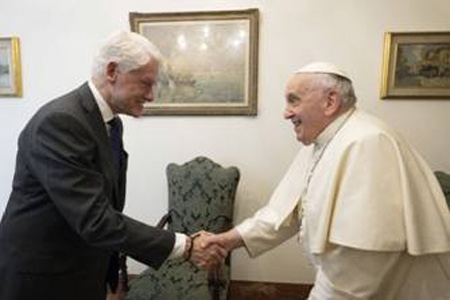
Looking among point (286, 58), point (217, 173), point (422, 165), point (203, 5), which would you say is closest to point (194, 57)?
point (203, 5)

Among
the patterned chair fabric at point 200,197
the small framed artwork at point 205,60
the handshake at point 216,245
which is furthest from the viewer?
the small framed artwork at point 205,60

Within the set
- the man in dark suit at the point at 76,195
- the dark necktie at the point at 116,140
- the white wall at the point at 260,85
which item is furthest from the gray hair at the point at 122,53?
the white wall at the point at 260,85

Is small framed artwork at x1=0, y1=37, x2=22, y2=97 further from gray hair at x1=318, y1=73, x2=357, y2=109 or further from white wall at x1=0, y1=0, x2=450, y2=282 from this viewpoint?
gray hair at x1=318, y1=73, x2=357, y2=109

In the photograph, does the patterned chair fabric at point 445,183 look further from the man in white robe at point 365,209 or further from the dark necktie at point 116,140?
the dark necktie at point 116,140

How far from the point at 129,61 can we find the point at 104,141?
0.95ft

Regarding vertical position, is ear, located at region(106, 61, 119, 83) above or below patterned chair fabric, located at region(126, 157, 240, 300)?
above

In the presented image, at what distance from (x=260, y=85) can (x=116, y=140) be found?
1.43 metres

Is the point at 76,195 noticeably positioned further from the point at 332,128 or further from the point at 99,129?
the point at 332,128

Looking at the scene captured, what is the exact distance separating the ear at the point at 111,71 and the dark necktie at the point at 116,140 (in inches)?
7.1

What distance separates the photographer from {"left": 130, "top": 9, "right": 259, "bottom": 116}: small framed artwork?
2.66m

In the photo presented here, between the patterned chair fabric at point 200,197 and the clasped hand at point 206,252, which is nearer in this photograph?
the clasped hand at point 206,252

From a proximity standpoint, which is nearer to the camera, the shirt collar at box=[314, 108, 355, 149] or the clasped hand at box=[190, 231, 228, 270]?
the shirt collar at box=[314, 108, 355, 149]

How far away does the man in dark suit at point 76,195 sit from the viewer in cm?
118

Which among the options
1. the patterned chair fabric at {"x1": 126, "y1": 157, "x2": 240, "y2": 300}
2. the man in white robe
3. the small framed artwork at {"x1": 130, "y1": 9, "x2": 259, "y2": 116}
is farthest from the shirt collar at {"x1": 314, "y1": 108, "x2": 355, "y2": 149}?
the small framed artwork at {"x1": 130, "y1": 9, "x2": 259, "y2": 116}
